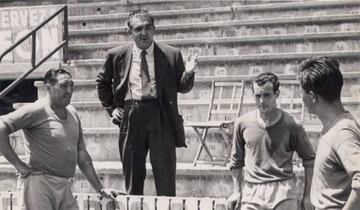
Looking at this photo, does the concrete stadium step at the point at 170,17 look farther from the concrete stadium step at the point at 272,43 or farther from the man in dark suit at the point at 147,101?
the man in dark suit at the point at 147,101

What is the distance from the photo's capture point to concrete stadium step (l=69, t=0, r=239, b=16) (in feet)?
37.0

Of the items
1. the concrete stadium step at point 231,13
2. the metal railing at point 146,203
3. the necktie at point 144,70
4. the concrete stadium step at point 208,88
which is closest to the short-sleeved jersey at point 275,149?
the metal railing at point 146,203

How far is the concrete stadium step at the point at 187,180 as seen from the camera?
626 centimetres

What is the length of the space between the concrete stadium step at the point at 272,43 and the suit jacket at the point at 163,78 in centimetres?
345

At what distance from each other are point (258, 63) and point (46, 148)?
15.4 feet

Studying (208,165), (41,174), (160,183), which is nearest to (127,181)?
(160,183)

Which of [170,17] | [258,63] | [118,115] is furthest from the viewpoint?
[170,17]

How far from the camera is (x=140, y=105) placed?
5.12 m

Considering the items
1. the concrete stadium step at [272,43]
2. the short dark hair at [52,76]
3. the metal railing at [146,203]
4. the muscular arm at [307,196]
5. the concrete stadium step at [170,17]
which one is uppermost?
the concrete stadium step at [170,17]

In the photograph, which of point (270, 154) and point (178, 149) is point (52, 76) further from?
point (178, 149)

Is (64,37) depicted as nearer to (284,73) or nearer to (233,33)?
(233,33)

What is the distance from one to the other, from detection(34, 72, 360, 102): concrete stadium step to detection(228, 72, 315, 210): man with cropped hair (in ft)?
11.0

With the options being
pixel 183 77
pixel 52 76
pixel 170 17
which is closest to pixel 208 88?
pixel 170 17

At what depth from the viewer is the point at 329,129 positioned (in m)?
2.76
